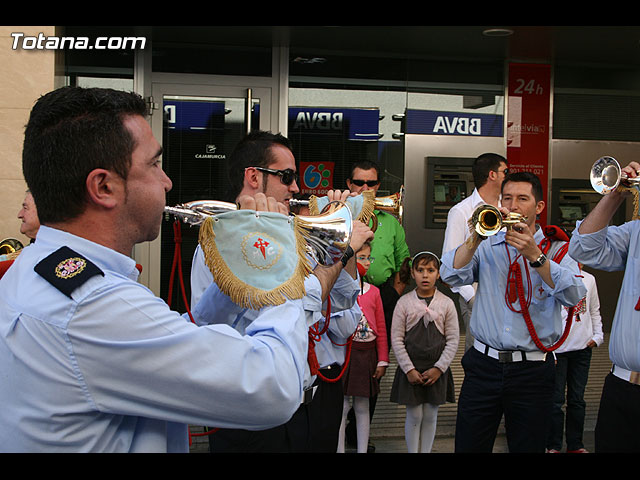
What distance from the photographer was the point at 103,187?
146cm

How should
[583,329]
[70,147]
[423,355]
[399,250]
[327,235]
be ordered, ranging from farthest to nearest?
[399,250]
[583,329]
[423,355]
[327,235]
[70,147]

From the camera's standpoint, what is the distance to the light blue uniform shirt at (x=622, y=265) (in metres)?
3.56

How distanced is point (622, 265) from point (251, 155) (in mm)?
2224

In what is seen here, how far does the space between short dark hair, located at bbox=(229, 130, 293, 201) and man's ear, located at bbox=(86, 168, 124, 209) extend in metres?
1.92

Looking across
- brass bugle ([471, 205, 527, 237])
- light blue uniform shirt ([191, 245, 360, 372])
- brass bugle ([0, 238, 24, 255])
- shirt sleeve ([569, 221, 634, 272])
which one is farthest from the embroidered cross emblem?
brass bugle ([0, 238, 24, 255])

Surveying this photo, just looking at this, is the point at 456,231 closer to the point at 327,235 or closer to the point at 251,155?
the point at 251,155

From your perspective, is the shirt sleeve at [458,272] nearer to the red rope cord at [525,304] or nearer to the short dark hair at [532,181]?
the red rope cord at [525,304]

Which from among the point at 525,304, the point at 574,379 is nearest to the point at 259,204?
the point at 525,304

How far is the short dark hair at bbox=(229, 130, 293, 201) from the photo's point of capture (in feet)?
11.1

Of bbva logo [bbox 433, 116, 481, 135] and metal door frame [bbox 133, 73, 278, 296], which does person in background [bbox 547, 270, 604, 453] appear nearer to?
bbva logo [bbox 433, 116, 481, 135]

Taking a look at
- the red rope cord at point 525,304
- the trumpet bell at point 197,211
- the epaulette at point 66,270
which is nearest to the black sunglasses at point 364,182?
the red rope cord at point 525,304

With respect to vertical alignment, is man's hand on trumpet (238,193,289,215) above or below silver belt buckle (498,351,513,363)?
above

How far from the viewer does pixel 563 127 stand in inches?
324
